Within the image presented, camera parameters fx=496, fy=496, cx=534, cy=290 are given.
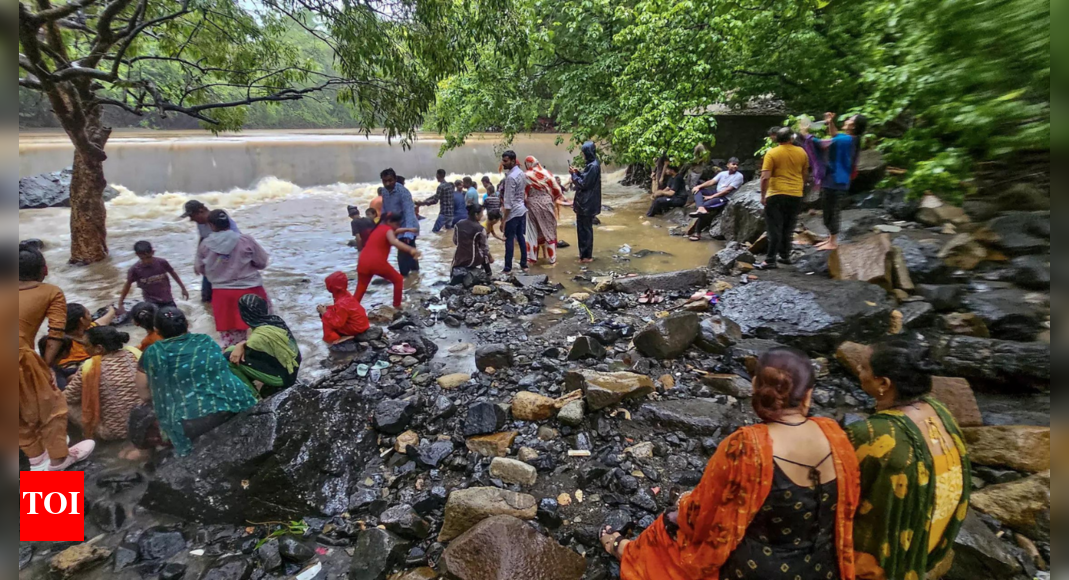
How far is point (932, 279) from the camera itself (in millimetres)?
5227

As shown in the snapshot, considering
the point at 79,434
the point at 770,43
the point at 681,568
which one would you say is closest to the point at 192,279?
the point at 79,434

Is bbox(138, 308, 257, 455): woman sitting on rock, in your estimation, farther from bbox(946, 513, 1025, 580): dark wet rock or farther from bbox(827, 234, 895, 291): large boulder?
bbox(827, 234, 895, 291): large boulder

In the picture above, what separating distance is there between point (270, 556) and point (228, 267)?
3095mm

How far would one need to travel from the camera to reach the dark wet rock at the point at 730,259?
22.5 ft

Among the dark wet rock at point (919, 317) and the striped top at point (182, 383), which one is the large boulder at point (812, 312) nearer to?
the dark wet rock at point (919, 317)

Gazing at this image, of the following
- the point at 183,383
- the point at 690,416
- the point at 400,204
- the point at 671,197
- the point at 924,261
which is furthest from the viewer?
the point at 671,197

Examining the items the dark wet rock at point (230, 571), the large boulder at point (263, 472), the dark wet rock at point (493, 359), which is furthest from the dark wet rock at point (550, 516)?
the dark wet rock at point (493, 359)

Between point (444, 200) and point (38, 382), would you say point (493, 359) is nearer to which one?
point (38, 382)

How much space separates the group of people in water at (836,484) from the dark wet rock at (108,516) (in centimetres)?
352

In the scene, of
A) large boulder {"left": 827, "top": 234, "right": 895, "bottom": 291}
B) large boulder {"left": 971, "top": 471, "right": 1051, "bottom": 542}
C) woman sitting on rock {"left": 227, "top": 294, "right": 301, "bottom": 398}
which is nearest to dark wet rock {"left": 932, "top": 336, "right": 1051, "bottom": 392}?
large boulder {"left": 971, "top": 471, "right": 1051, "bottom": 542}

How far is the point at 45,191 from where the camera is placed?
13320 mm

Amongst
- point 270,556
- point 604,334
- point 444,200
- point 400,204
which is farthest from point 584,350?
point 444,200

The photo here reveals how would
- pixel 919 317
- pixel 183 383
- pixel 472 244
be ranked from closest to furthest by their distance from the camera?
pixel 183 383, pixel 919 317, pixel 472 244

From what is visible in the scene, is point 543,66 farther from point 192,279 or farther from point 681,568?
point 681,568
